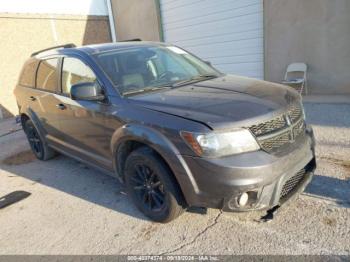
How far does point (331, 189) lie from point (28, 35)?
10.8 meters

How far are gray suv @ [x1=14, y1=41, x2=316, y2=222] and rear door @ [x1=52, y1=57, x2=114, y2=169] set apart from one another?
1 cm

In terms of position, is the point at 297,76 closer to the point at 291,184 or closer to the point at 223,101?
the point at 291,184

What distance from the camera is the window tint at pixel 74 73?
362cm

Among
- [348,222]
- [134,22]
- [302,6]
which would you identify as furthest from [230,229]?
[134,22]

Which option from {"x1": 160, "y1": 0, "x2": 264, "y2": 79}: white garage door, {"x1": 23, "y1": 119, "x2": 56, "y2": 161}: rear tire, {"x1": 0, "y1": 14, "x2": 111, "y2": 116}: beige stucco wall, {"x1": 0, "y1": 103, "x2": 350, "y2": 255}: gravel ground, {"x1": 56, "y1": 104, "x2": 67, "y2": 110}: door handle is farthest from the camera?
{"x1": 0, "y1": 14, "x2": 111, "y2": 116}: beige stucco wall

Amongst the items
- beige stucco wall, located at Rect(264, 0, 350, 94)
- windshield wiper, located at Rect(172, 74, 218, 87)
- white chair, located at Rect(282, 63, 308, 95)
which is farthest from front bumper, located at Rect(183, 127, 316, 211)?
beige stucco wall, located at Rect(264, 0, 350, 94)

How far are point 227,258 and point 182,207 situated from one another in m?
0.61

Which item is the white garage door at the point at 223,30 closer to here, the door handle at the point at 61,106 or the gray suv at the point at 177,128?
the gray suv at the point at 177,128

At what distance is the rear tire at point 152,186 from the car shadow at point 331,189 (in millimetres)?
1525

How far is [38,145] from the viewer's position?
5453mm

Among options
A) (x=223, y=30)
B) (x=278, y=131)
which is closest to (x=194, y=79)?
(x=278, y=131)

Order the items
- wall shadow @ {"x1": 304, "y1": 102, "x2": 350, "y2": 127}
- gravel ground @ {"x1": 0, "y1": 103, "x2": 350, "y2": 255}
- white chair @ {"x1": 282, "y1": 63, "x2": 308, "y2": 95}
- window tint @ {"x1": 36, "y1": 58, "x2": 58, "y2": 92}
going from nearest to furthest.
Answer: gravel ground @ {"x1": 0, "y1": 103, "x2": 350, "y2": 255} < window tint @ {"x1": 36, "y1": 58, "x2": 58, "y2": 92} < wall shadow @ {"x1": 304, "y1": 102, "x2": 350, "y2": 127} < white chair @ {"x1": 282, "y1": 63, "x2": 308, "y2": 95}

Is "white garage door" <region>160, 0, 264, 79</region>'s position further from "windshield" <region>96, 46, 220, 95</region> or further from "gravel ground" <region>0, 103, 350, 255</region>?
"windshield" <region>96, 46, 220, 95</region>

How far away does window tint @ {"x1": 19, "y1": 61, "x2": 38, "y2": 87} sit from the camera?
5.05 m
